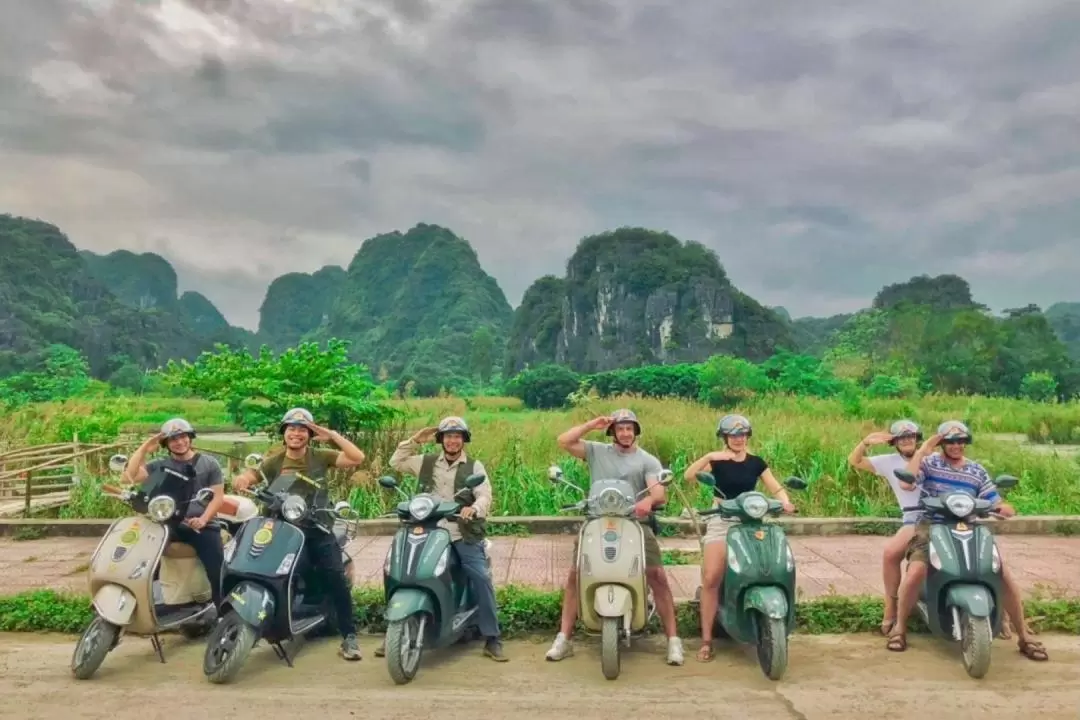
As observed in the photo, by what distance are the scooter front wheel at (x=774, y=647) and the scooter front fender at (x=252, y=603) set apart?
7.84 ft

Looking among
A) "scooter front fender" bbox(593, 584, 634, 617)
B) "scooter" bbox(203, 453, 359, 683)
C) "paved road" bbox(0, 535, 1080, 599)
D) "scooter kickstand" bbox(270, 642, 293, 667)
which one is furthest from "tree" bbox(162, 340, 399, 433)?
"scooter front fender" bbox(593, 584, 634, 617)

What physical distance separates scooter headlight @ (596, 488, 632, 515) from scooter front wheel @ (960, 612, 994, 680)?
1.71 meters

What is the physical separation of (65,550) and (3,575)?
0.86m

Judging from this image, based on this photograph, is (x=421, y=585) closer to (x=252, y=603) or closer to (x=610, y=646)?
(x=252, y=603)

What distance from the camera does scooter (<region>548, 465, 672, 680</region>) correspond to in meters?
3.73

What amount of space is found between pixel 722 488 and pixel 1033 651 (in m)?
1.75

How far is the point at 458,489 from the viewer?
4.25 m

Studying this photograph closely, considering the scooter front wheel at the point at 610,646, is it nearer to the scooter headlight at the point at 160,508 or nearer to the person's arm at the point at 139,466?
the scooter headlight at the point at 160,508

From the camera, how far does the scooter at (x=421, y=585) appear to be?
3715mm

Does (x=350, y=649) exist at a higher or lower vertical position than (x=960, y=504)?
lower

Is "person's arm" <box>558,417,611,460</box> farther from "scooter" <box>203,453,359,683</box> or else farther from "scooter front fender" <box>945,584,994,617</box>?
"scooter front fender" <box>945,584,994,617</box>

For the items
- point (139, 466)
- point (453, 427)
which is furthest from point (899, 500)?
point (139, 466)

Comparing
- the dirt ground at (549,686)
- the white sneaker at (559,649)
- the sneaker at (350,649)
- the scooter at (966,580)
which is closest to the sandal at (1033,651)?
the dirt ground at (549,686)

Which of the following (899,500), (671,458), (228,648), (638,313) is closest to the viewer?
(228,648)
